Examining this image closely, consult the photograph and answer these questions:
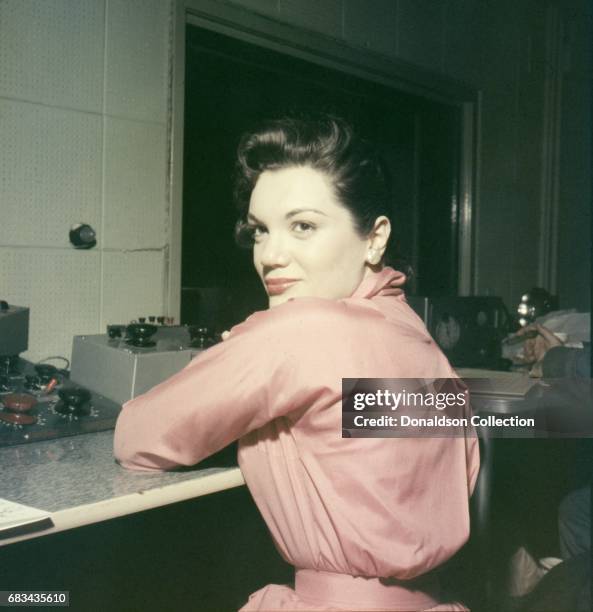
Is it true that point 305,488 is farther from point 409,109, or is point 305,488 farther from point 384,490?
point 409,109

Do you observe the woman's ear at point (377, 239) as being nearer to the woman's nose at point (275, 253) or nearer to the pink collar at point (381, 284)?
the pink collar at point (381, 284)

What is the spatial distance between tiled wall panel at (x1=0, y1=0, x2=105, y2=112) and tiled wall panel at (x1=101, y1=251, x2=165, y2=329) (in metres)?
0.39

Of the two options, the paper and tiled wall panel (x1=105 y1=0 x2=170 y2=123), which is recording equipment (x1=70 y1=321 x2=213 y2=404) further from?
tiled wall panel (x1=105 y1=0 x2=170 y2=123)

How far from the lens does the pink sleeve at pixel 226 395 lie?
811 millimetres

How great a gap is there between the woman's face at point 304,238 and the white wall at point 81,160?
0.84 m

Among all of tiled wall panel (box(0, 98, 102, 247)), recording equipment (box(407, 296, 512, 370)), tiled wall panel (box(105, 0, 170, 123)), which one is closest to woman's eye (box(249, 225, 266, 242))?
tiled wall panel (box(0, 98, 102, 247))

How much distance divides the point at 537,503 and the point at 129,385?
1525 mm

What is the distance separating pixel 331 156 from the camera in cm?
97

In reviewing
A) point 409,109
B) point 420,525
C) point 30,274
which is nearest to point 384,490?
point 420,525

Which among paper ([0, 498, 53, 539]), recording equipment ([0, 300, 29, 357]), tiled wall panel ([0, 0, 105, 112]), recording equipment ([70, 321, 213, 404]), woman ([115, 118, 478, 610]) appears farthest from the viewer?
tiled wall panel ([0, 0, 105, 112])

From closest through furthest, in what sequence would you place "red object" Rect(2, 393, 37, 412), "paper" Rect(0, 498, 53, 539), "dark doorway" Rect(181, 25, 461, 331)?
"paper" Rect(0, 498, 53, 539) < "red object" Rect(2, 393, 37, 412) < "dark doorway" Rect(181, 25, 461, 331)

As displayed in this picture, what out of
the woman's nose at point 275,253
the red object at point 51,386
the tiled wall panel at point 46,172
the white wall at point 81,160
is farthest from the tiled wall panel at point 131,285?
the woman's nose at point 275,253

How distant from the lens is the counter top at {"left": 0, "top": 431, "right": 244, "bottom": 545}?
782 mm

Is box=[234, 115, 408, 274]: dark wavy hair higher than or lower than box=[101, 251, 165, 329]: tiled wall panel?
higher
